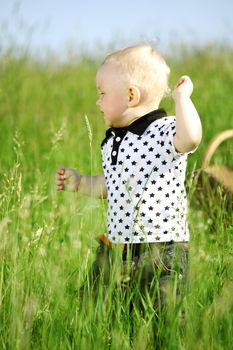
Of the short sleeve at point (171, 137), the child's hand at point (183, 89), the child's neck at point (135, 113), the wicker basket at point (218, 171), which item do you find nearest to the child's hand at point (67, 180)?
the child's neck at point (135, 113)

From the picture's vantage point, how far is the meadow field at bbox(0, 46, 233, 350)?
168cm

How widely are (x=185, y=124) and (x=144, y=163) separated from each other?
23 centimetres

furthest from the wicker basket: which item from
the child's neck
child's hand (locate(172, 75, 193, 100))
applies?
child's hand (locate(172, 75, 193, 100))

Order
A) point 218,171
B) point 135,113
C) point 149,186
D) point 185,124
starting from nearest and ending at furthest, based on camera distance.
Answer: point 185,124 < point 149,186 < point 135,113 < point 218,171

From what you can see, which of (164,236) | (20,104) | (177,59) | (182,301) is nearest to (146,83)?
(164,236)

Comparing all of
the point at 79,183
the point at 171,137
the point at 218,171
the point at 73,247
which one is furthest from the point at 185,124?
the point at 218,171

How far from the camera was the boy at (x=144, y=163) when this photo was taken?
200 cm

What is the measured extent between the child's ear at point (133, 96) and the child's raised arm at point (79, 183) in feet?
1.11

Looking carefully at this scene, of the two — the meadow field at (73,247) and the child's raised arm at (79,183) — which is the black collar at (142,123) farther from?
Answer: the child's raised arm at (79,183)

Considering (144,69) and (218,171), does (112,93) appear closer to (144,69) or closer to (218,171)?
(144,69)

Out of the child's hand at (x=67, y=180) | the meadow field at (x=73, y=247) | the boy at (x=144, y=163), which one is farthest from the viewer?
the child's hand at (x=67, y=180)

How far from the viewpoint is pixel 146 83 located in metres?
2.08

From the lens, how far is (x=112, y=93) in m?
2.12

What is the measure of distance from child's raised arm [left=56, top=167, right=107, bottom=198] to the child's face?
270 mm
